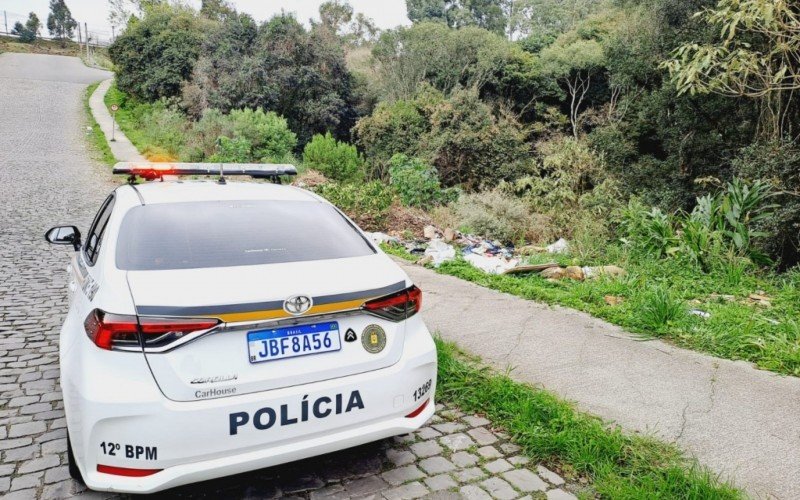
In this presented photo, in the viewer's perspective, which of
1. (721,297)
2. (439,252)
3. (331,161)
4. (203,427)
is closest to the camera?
(203,427)

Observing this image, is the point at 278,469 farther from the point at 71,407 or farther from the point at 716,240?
the point at 716,240

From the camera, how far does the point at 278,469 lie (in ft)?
9.79

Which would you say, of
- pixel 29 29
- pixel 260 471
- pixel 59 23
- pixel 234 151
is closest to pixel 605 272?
pixel 260 471

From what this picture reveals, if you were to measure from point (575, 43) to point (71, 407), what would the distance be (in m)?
30.9

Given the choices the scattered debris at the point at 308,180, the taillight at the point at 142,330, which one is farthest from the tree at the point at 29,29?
the taillight at the point at 142,330

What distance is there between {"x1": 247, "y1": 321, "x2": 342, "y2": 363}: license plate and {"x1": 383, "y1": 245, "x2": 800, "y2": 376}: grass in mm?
3434

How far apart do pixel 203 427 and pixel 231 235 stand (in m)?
1.10

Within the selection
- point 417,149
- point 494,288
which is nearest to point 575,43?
point 417,149

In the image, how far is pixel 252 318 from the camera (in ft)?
7.76

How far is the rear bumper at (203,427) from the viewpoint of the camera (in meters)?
2.22

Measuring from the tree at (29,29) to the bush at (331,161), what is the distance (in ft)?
205

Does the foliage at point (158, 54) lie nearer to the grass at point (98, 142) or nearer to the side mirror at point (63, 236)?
the grass at point (98, 142)

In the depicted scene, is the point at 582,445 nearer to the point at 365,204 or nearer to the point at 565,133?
the point at 365,204

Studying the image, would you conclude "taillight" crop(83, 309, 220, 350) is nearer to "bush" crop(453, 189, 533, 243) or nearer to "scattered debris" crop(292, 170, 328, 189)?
"bush" crop(453, 189, 533, 243)
